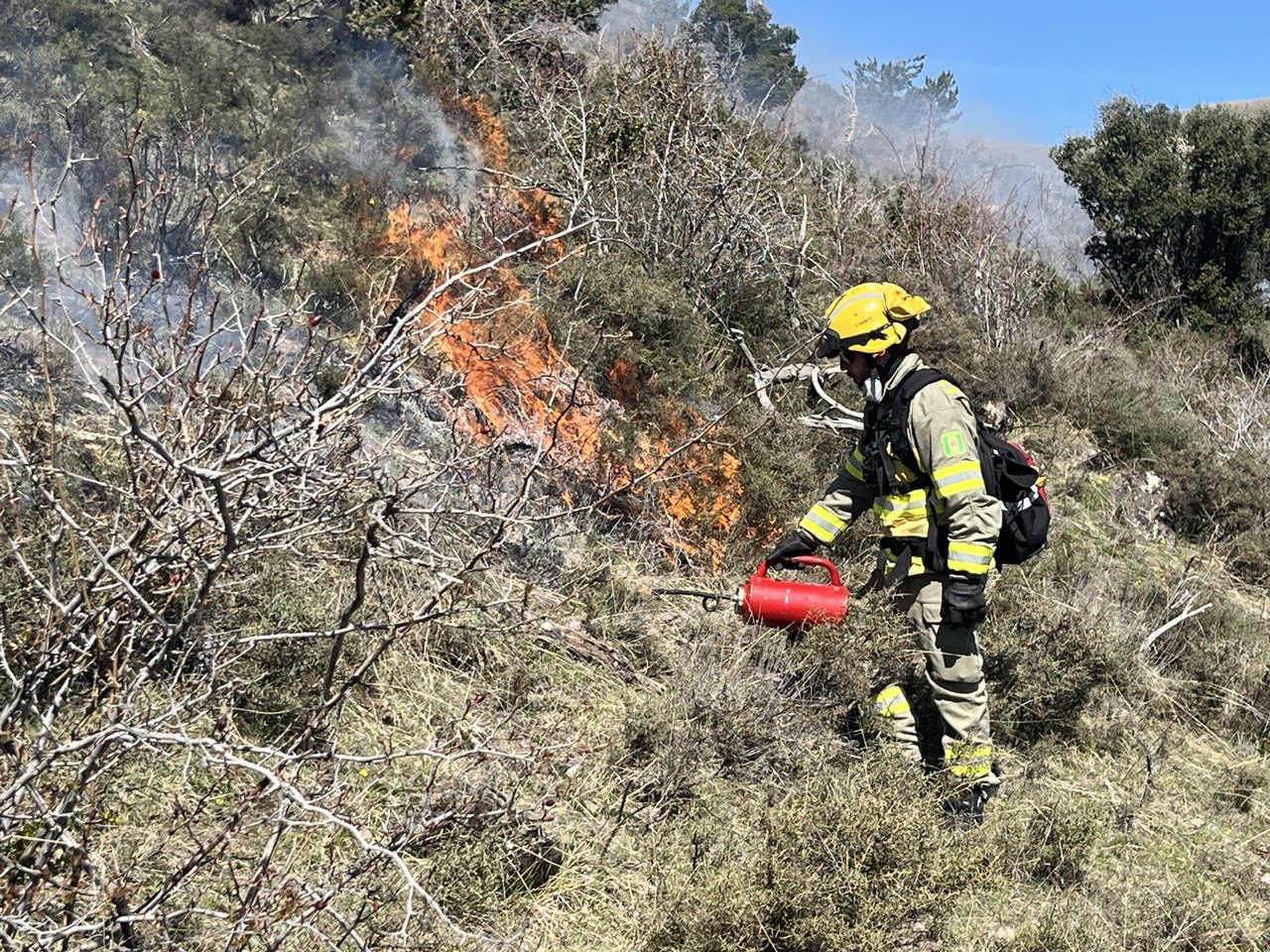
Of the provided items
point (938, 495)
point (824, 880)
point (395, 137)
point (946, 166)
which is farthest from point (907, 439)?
point (946, 166)

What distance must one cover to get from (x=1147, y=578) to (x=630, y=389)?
3.54 metres

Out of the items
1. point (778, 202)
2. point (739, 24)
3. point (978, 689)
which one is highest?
point (739, 24)

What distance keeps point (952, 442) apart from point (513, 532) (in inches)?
66.4

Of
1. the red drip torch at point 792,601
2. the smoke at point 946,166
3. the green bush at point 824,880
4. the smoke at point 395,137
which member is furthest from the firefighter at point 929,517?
the smoke at point 946,166

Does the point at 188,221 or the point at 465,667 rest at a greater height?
the point at 188,221

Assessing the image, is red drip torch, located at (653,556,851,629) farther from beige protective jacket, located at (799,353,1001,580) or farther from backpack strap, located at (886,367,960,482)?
backpack strap, located at (886,367,960,482)

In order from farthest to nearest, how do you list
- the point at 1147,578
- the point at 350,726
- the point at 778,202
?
1. the point at 778,202
2. the point at 1147,578
3. the point at 350,726

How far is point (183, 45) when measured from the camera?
7.25 meters

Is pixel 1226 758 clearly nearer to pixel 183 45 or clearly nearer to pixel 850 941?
pixel 850 941

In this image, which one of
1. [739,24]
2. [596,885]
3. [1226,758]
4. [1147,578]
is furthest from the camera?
[739,24]

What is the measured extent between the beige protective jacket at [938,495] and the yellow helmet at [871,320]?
13cm

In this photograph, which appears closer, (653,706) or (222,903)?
(222,903)

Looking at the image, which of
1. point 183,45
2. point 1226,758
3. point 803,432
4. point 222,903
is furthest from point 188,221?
point 1226,758

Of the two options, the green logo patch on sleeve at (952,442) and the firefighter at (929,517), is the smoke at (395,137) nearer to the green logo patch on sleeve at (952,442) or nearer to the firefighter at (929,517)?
the firefighter at (929,517)
